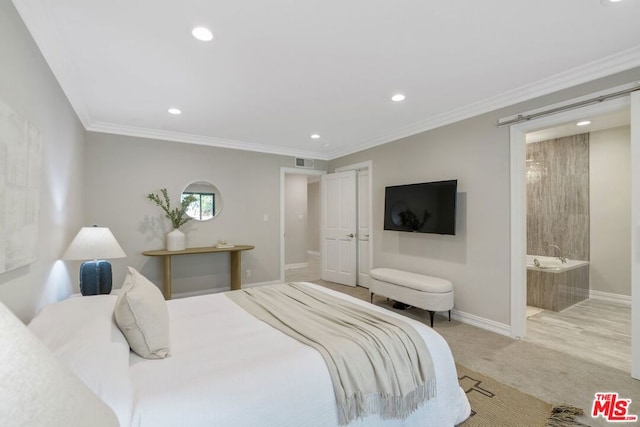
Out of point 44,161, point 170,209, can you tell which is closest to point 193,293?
point 170,209

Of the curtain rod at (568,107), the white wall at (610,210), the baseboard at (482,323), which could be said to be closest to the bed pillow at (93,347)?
the baseboard at (482,323)

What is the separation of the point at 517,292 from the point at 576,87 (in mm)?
2007

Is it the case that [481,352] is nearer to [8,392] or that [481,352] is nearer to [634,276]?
[634,276]

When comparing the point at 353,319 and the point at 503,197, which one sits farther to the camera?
the point at 503,197

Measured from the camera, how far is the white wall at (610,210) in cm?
420

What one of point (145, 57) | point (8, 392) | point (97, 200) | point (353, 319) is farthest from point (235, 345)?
point (97, 200)

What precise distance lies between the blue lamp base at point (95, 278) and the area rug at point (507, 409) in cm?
303

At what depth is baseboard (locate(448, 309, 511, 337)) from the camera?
3180 millimetres

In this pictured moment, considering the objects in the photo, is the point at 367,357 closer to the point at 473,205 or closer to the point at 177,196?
the point at 473,205

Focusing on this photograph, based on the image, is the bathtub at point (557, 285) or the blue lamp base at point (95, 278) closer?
the blue lamp base at point (95, 278)

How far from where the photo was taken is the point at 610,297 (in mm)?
4340

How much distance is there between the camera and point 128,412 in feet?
3.46

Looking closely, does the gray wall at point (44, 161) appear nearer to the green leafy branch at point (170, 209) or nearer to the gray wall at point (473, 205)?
the green leafy branch at point (170, 209)

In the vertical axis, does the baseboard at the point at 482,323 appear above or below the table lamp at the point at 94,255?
below
